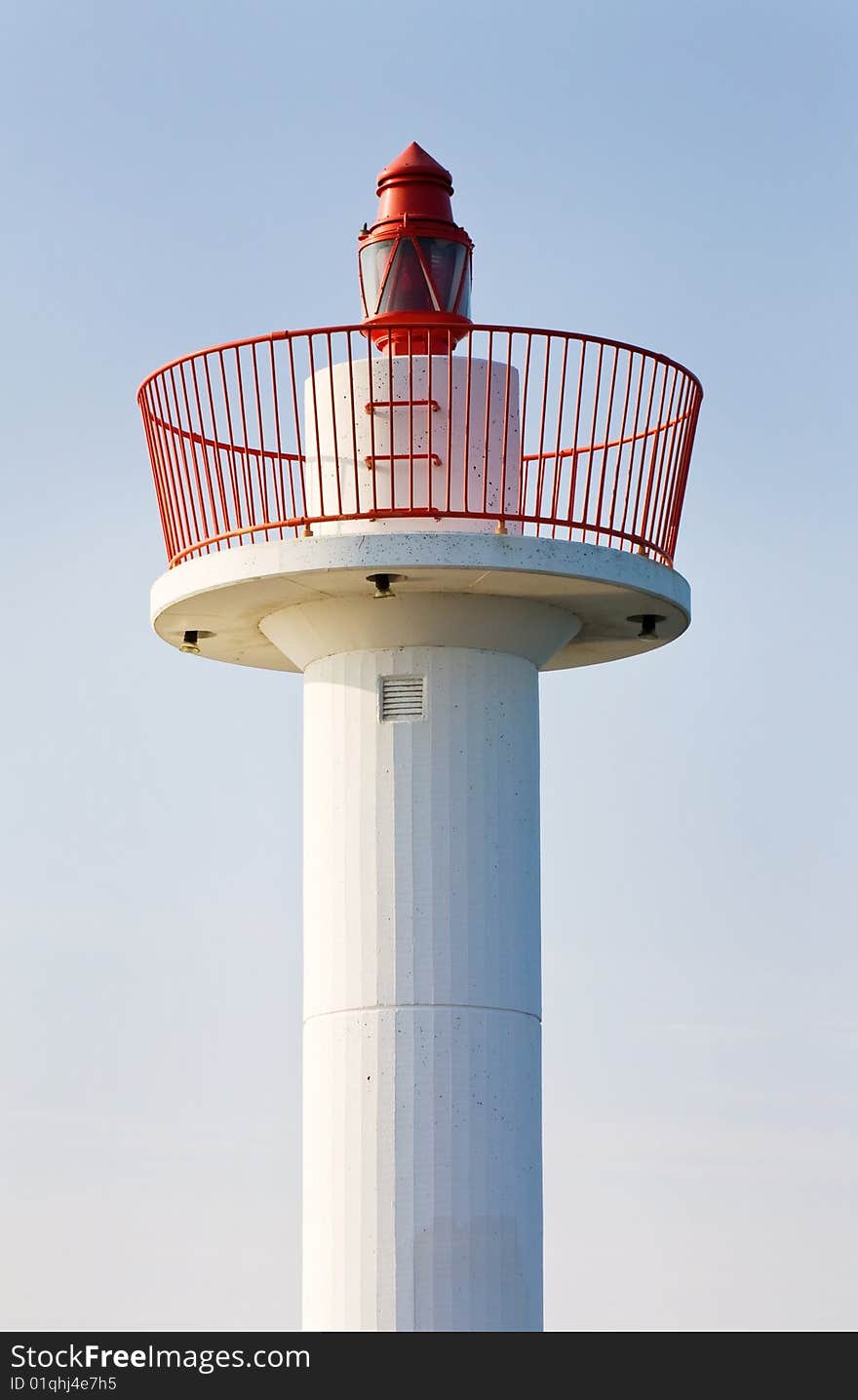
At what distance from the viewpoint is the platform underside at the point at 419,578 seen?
1902 cm

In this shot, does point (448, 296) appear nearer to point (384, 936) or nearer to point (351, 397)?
point (351, 397)

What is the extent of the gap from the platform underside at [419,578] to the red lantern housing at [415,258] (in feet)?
5.28

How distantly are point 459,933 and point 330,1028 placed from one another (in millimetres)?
1050

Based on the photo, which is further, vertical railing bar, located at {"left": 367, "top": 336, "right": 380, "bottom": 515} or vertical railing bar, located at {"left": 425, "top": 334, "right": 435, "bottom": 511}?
vertical railing bar, located at {"left": 367, "top": 336, "right": 380, "bottom": 515}

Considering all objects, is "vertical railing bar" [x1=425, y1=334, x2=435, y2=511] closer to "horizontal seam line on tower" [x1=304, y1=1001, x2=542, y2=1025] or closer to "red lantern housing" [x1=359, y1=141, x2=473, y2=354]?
"red lantern housing" [x1=359, y1=141, x2=473, y2=354]

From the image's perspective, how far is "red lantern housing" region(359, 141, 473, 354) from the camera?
20.1 metres

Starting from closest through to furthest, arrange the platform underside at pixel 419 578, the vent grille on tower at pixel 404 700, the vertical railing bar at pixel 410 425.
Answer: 1. the platform underside at pixel 419 578
2. the vertical railing bar at pixel 410 425
3. the vent grille on tower at pixel 404 700

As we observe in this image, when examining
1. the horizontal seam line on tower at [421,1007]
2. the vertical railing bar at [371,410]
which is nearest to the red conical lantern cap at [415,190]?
the vertical railing bar at [371,410]

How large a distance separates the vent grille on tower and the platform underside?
555mm

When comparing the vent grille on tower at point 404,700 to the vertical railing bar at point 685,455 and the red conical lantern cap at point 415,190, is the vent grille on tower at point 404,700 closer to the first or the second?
the vertical railing bar at point 685,455

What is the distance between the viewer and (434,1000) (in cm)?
1947

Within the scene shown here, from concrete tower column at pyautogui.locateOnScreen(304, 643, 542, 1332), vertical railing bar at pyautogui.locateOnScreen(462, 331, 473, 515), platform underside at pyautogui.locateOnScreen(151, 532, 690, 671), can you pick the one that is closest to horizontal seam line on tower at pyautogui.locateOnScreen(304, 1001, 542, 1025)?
concrete tower column at pyautogui.locateOnScreen(304, 643, 542, 1332)

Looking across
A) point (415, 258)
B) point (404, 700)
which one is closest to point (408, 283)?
point (415, 258)

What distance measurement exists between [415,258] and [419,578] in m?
2.26
